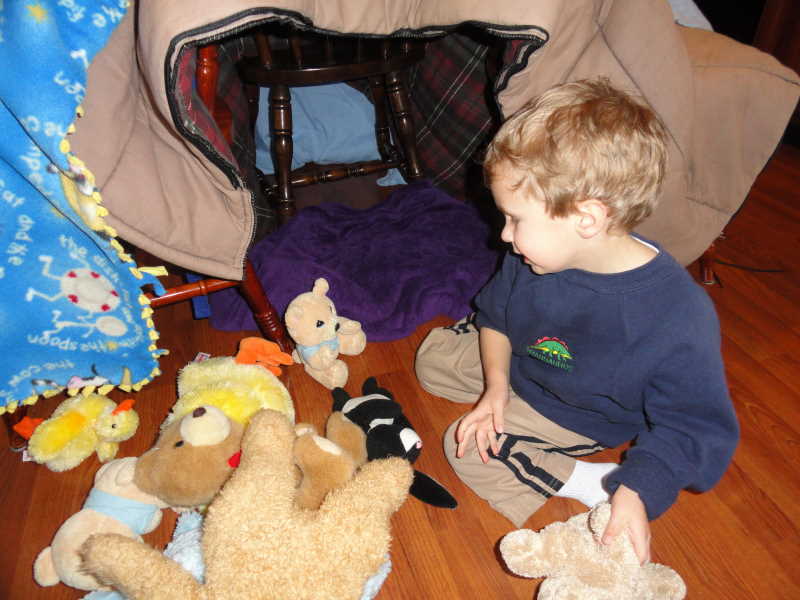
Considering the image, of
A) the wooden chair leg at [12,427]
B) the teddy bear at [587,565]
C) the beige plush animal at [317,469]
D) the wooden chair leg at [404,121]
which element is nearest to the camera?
the teddy bear at [587,565]

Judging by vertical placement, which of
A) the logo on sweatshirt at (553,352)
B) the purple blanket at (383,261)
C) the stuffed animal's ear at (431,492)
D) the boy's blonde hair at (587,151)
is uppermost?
the boy's blonde hair at (587,151)

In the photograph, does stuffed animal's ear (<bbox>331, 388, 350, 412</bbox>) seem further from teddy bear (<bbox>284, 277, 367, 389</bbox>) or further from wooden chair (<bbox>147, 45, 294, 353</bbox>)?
wooden chair (<bbox>147, 45, 294, 353</bbox>)

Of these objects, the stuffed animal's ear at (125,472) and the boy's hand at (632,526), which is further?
the stuffed animal's ear at (125,472)

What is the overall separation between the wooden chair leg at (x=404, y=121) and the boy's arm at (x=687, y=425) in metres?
1.14

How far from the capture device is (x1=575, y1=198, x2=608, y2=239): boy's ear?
70 centimetres

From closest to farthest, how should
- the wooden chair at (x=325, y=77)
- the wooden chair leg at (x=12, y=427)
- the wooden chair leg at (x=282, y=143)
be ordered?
the wooden chair leg at (x=12, y=427) → the wooden chair at (x=325, y=77) → the wooden chair leg at (x=282, y=143)

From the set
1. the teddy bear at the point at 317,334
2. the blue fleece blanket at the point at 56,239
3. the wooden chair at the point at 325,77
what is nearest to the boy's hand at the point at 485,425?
the teddy bear at the point at 317,334

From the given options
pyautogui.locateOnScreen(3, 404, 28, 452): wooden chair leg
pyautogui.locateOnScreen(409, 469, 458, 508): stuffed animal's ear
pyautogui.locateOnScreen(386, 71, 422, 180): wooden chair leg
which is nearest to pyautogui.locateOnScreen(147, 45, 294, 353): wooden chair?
pyautogui.locateOnScreen(3, 404, 28, 452): wooden chair leg

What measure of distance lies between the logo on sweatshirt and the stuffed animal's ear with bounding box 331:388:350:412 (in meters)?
0.41

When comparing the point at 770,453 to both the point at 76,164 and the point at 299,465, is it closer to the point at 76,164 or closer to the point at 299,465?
the point at 299,465

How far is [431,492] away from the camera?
938mm

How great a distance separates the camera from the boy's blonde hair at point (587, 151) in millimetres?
686

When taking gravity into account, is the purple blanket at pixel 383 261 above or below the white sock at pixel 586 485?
above

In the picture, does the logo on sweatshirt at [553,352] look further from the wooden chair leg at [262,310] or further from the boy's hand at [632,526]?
the wooden chair leg at [262,310]
